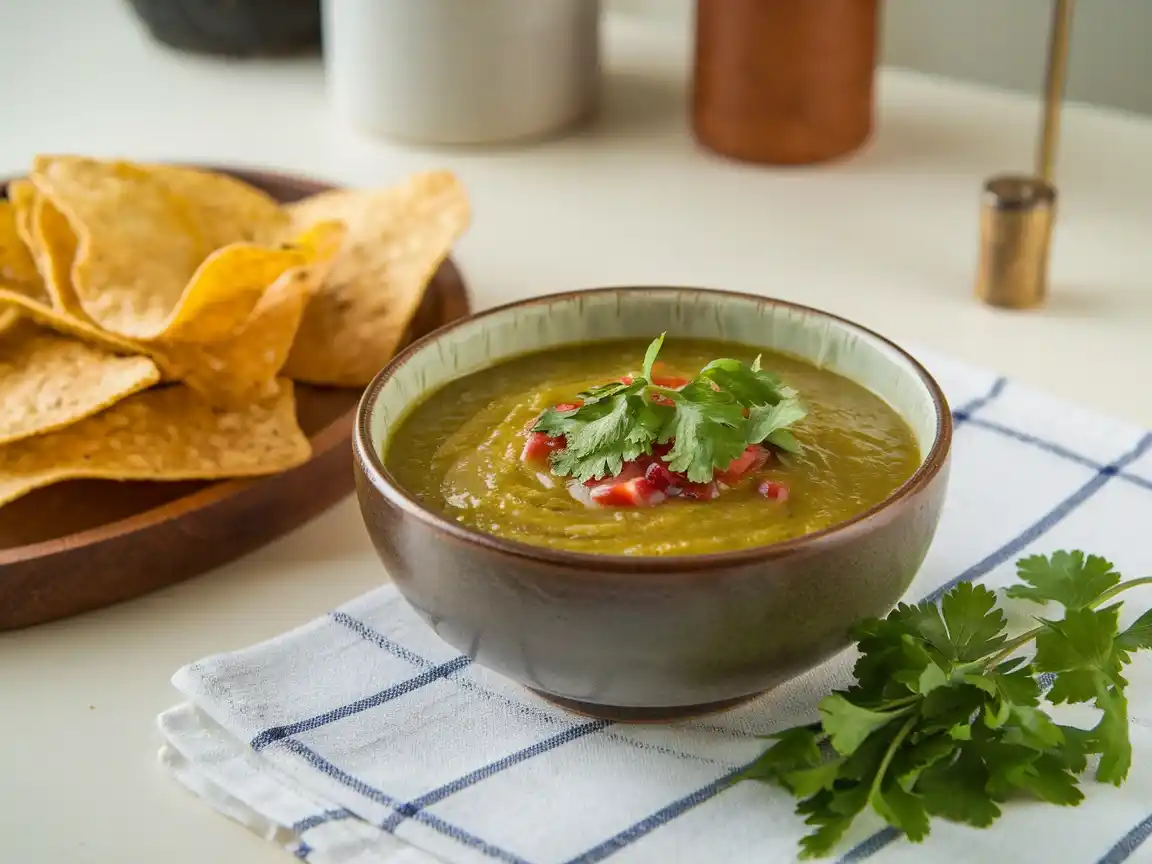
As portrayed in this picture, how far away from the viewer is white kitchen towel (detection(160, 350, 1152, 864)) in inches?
43.9

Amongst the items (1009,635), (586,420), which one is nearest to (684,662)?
(586,420)

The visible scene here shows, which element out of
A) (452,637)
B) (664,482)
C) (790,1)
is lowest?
(452,637)

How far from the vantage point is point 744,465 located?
1230mm

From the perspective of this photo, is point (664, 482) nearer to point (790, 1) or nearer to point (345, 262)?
point (345, 262)

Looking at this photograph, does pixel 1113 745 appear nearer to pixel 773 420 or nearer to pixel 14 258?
pixel 773 420

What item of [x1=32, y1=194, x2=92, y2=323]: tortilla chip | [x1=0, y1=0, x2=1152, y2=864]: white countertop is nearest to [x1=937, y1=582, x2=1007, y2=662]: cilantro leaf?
[x1=0, y1=0, x2=1152, y2=864]: white countertop

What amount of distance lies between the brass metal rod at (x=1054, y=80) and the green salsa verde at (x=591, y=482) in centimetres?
92

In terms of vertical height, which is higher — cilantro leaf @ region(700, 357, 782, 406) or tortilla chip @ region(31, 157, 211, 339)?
cilantro leaf @ region(700, 357, 782, 406)

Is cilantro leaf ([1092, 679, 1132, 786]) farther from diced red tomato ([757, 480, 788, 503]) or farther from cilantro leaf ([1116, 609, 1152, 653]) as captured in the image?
diced red tomato ([757, 480, 788, 503])

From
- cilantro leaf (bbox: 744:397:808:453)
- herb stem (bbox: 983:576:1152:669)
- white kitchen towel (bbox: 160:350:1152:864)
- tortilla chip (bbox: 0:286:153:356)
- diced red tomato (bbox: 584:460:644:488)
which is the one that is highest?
cilantro leaf (bbox: 744:397:808:453)

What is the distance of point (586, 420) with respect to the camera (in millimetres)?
1274

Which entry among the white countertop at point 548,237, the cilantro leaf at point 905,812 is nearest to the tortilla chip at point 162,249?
the white countertop at point 548,237

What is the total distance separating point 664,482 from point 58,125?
2075 millimetres

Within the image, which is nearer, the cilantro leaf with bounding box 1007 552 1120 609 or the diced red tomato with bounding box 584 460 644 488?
the diced red tomato with bounding box 584 460 644 488
